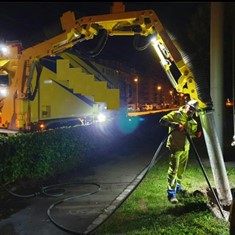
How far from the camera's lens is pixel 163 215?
552 centimetres

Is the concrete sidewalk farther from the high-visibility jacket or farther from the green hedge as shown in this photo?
the high-visibility jacket

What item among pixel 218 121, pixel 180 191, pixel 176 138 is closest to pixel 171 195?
pixel 180 191

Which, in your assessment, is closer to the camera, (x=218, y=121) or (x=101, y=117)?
(x=218, y=121)

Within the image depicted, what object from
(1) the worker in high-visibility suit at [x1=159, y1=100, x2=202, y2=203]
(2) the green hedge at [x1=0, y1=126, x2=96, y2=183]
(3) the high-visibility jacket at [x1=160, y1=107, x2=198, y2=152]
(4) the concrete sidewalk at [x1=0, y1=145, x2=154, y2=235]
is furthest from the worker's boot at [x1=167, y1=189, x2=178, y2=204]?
(2) the green hedge at [x1=0, y1=126, x2=96, y2=183]

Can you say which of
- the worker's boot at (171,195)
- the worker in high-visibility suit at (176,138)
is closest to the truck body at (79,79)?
the worker in high-visibility suit at (176,138)

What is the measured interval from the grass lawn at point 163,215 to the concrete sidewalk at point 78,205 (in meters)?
0.25

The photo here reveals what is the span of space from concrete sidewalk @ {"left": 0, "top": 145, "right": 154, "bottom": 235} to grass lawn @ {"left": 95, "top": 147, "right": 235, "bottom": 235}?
0.25 meters

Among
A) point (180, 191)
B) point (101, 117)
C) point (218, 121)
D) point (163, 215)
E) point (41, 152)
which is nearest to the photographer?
point (163, 215)

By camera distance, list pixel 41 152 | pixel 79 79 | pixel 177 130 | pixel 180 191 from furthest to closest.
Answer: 1. pixel 79 79
2. pixel 41 152
3. pixel 180 191
4. pixel 177 130

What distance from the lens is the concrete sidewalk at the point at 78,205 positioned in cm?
517

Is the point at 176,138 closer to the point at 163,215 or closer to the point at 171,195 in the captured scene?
the point at 171,195

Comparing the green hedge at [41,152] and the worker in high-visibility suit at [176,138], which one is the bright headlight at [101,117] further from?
the worker in high-visibility suit at [176,138]

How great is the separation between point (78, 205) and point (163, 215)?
64.4 inches

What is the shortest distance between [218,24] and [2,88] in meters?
5.79
